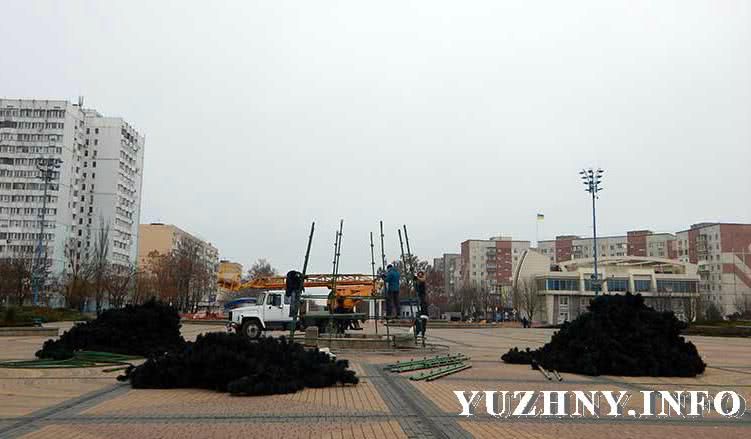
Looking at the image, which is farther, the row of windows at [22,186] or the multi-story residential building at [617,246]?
the multi-story residential building at [617,246]

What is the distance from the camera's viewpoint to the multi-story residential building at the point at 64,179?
311ft

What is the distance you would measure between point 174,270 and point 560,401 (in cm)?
6200

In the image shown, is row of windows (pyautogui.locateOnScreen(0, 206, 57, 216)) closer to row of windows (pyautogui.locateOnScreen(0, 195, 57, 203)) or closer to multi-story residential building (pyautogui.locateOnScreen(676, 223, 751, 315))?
row of windows (pyautogui.locateOnScreen(0, 195, 57, 203))

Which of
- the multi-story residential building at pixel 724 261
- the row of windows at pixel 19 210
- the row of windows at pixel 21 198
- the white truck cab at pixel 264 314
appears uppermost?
the row of windows at pixel 21 198

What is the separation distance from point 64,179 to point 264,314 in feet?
277

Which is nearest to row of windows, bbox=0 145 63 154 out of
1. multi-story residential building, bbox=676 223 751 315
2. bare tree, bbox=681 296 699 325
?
bare tree, bbox=681 296 699 325

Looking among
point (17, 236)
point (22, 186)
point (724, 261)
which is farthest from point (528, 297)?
point (22, 186)

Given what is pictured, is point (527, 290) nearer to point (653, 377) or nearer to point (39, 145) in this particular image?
point (653, 377)

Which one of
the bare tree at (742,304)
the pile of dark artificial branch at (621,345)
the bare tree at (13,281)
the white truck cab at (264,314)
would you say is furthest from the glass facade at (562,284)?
the pile of dark artificial branch at (621,345)

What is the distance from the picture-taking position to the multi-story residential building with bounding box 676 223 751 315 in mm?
104938

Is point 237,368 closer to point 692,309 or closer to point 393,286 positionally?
point 393,286

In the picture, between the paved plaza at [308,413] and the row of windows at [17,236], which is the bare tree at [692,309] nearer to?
the paved plaza at [308,413]

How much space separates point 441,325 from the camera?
153 feet

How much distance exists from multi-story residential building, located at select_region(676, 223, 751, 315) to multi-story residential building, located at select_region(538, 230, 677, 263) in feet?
39.8
